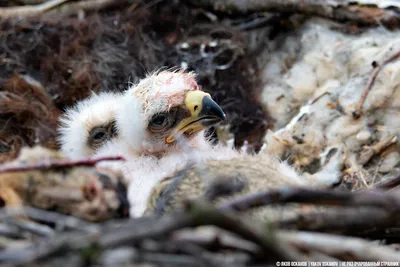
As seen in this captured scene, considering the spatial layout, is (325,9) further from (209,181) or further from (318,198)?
(318,198)

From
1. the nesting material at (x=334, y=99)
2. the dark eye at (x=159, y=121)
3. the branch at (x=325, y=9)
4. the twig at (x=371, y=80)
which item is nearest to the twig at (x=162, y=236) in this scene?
the dark eye at (x=159, y=121)

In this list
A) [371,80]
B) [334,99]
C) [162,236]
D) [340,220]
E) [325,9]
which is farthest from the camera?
[325,9]

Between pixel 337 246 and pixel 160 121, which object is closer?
pixel 337 246

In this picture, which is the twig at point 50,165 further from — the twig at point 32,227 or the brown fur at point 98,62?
the brown fur at point 98,62

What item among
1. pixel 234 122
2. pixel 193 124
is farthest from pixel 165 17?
pixel 193 124

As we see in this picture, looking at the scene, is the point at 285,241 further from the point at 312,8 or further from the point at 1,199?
the point at 312,8

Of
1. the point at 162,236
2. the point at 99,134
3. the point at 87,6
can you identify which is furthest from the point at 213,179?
the point at 87,6

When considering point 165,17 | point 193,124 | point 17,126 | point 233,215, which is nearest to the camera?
point 233,215
